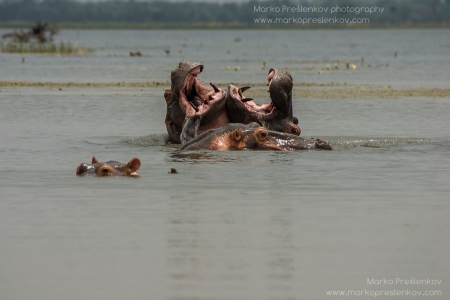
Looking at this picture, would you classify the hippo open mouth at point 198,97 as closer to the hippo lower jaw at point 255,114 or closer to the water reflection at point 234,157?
the hippo lower jaw at point 255,114

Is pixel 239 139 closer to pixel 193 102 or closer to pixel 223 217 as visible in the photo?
pixel 193 102

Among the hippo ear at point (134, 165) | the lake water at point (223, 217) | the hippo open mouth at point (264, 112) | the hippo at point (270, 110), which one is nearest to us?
the lake water at point (223, 217)

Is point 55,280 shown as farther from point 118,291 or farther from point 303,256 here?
point 303,256

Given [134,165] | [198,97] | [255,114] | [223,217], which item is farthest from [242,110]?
[223,217]

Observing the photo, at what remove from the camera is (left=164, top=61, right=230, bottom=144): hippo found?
10.6 m

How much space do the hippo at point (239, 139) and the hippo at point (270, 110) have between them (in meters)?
0.13

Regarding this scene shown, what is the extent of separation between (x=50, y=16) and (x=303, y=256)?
556 ft

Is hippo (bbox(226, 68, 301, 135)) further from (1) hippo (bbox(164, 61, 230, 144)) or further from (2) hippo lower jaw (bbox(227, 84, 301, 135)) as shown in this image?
(1) hippo (bbox(164, 61, 230, 144))

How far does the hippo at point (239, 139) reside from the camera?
10.5 m

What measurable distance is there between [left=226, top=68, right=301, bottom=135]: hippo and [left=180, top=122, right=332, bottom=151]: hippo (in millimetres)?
130

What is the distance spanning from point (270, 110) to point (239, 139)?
0.53 meters

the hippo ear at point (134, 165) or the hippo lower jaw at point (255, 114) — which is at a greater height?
the hippo lower jaw at point (255, 114)

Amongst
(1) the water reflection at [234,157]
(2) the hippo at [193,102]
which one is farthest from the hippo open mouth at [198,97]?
(1) the water reflection at [234,157]

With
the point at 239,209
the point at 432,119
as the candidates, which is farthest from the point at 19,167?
the point at 432,119
